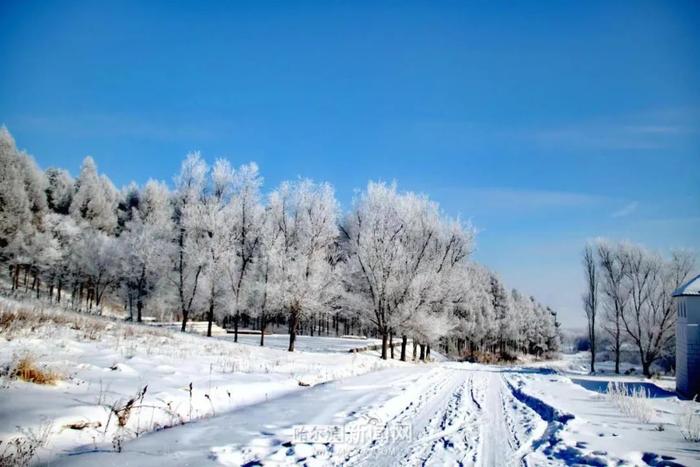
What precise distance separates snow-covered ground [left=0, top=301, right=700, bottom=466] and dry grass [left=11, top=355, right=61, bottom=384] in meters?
0.20

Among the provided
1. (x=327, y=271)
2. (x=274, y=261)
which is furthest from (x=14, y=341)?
(x=327, y=271)

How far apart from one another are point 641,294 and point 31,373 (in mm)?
49766

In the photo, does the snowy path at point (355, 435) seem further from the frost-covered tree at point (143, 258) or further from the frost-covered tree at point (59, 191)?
the frost-covered tree at point (59, 191)

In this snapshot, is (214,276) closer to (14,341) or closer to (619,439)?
(14,341)

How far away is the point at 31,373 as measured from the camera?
7.27 m

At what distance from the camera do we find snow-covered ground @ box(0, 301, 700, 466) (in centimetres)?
578

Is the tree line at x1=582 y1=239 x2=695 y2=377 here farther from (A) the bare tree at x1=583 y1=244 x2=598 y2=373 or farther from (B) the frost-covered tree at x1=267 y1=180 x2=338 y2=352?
(B) the frost-covered tree at x1=267 y1=180 x2=338 y2=352

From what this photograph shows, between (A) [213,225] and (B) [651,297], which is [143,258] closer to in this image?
(A) [213,225]

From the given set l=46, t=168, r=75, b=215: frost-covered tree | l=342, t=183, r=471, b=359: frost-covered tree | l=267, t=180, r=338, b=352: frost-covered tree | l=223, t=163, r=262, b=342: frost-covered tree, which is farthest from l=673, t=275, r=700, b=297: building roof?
l=46, t=168, r=75, b=215: frost-covered tree

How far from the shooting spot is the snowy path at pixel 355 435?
18.7 ft

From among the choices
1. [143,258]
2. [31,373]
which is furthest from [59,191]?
[31,373]

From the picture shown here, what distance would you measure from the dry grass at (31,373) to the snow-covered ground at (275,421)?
0.20 meters

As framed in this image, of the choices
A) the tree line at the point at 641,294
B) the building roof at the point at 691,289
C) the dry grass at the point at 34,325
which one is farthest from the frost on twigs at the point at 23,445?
the tree line at the point at 641,294

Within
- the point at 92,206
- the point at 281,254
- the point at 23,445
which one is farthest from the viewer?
the point at 92,206
